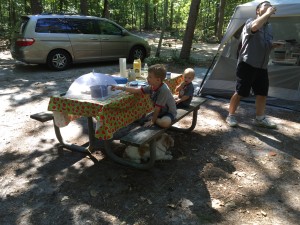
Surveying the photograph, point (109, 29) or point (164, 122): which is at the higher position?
point (109, 29)

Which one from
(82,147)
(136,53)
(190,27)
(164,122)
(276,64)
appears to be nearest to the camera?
(164,122)

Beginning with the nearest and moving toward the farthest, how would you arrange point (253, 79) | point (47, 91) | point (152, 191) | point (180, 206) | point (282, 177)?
point (180, 206)
point (152, 191)
point (282, 177)
point (253, 79)
point (47, 91)

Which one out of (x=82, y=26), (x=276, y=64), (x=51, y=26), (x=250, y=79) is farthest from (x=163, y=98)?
(x=82, y=26)

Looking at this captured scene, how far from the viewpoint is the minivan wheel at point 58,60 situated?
9.12 m

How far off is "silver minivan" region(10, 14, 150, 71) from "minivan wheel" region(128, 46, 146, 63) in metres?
0.04

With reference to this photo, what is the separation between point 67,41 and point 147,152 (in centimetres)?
643

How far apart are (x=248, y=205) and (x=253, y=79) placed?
2.25m

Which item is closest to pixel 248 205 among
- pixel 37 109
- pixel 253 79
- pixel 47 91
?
pixel 253 79

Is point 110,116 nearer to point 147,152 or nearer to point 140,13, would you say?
point 147,152

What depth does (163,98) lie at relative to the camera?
11.9ft

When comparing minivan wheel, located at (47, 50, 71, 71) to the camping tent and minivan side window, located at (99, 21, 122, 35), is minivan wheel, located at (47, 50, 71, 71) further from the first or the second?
the camping tent

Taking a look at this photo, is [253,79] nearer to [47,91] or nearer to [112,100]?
[112,100]

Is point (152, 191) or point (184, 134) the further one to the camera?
point (184, 134)

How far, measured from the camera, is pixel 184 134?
4.78m
